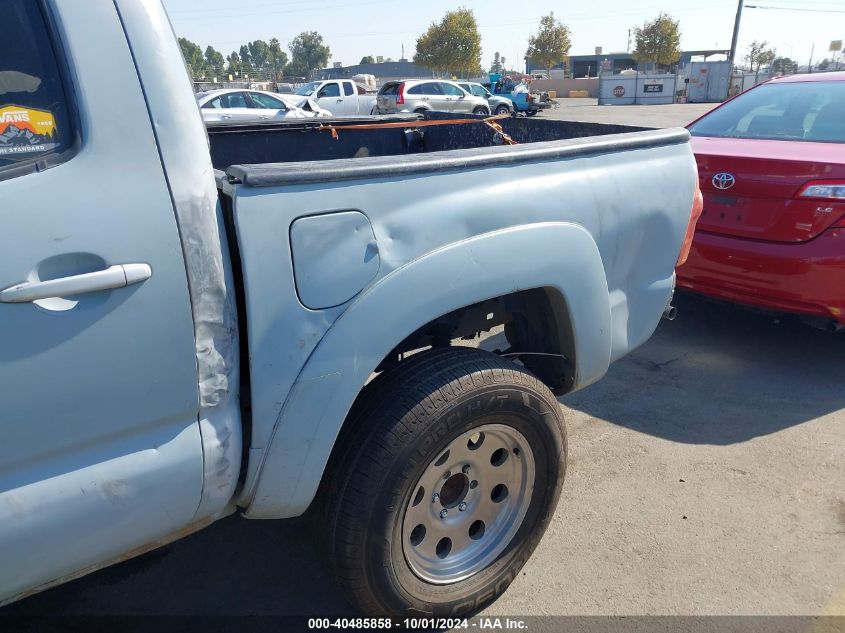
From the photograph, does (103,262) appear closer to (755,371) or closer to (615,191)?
(615,191)

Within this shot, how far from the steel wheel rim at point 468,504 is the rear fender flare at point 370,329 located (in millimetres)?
426

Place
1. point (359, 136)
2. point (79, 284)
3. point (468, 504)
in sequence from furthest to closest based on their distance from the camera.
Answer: point (359, 136), point (468, 504), point (79, 284)

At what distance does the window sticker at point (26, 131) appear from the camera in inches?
55.1

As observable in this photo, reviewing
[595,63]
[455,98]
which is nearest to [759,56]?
[595,63]

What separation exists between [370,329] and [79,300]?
685mm

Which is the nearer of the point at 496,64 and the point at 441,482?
the point at 441,482

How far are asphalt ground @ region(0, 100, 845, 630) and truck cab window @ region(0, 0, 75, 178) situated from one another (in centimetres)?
163

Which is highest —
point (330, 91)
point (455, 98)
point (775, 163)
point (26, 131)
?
point (26, 131)

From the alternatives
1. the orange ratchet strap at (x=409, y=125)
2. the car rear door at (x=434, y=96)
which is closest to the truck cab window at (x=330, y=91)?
the car rear door at (x=434, y=96)

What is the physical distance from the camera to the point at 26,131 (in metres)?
1.42

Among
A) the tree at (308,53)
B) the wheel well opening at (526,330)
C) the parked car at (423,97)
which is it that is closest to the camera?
the wheel well opening at (526,330)

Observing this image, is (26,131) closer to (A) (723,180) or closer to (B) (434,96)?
(A) (723,180)

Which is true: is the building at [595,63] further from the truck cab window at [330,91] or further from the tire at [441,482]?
the tire at [441,482]

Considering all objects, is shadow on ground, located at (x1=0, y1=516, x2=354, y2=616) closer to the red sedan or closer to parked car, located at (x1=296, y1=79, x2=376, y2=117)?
the red sedan
